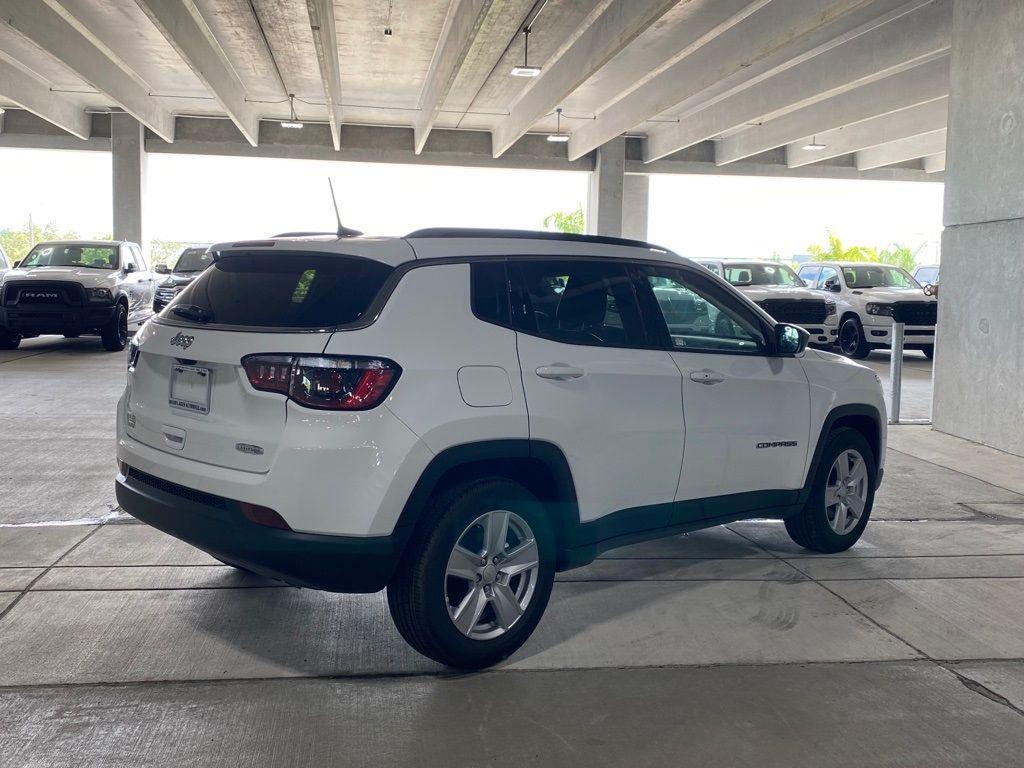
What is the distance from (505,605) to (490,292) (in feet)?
4.18

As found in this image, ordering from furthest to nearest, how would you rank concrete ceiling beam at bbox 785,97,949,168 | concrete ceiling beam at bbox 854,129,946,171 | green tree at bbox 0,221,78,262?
green tree at bbox 0,221,78,262 → concrete ceiling beam at bbox 854,129,946,171 → concrete ceiling beam at bbox 785,97,949,168

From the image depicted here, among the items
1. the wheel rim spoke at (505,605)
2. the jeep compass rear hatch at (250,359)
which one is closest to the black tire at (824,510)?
the wheel rim spoke at (505,605)

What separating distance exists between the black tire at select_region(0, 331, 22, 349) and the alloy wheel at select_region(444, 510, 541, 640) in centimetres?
1545

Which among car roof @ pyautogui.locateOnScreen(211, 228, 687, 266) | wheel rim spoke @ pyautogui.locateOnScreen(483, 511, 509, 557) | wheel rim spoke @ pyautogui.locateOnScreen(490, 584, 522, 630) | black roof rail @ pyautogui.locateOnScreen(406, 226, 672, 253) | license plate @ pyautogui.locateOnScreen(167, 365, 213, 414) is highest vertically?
black roof rail @ pyautogui.locateOnScreen(406, 226, 672, 253)

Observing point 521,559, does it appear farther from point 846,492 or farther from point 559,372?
point 846,492

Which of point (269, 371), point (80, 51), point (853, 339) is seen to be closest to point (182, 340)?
point (269, 371)

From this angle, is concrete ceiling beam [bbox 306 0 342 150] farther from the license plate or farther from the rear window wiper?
the license plate

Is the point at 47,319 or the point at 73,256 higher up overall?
the point at 73,256

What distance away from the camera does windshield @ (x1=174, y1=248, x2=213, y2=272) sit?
20078 millimetres

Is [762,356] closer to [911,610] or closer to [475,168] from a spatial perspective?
[911,610]

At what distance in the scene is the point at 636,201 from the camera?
35.7 meters

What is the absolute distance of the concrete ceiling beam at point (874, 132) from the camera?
26.2m

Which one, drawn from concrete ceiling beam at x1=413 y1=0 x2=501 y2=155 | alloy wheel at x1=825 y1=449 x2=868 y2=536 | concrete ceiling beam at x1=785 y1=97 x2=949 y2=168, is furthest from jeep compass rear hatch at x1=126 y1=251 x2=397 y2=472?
concrete ceiling beam at x1=785 y1=97 x2=949 y2=168

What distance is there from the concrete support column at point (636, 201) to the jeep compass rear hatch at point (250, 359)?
32118 millimetres
